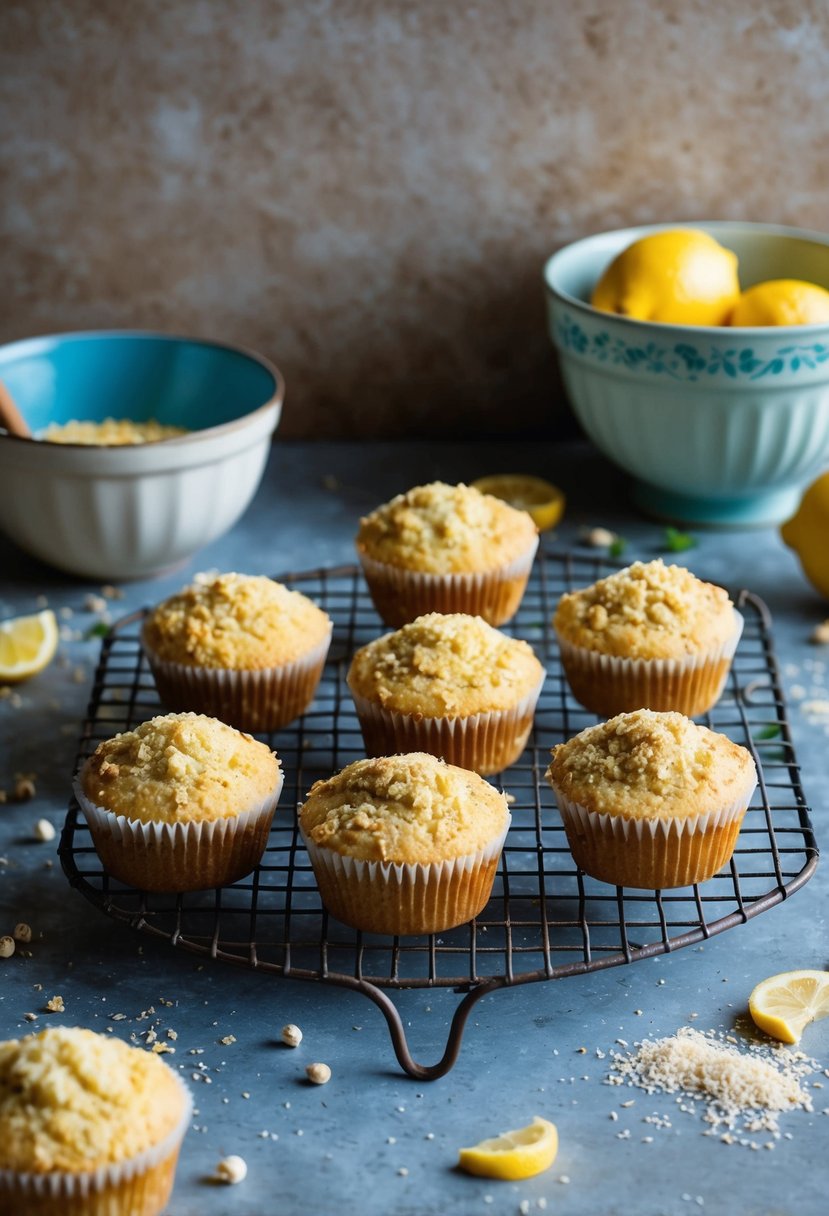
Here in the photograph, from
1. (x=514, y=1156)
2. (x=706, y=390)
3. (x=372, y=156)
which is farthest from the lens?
(x=372, y=156)

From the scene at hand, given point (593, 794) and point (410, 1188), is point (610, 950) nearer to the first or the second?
point (593, 794)

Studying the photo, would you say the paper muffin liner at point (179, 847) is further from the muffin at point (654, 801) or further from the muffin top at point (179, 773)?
the muffin at point (654, 801)

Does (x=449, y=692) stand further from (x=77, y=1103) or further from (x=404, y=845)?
(x=77, y=1103)

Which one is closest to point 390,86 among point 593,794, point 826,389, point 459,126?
point 459,126

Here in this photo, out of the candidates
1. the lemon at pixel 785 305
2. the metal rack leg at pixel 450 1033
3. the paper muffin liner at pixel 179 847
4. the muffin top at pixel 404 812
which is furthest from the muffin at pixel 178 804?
the lemon at pixel 785 305

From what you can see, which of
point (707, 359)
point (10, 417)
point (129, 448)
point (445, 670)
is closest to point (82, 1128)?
point (445, 670)
